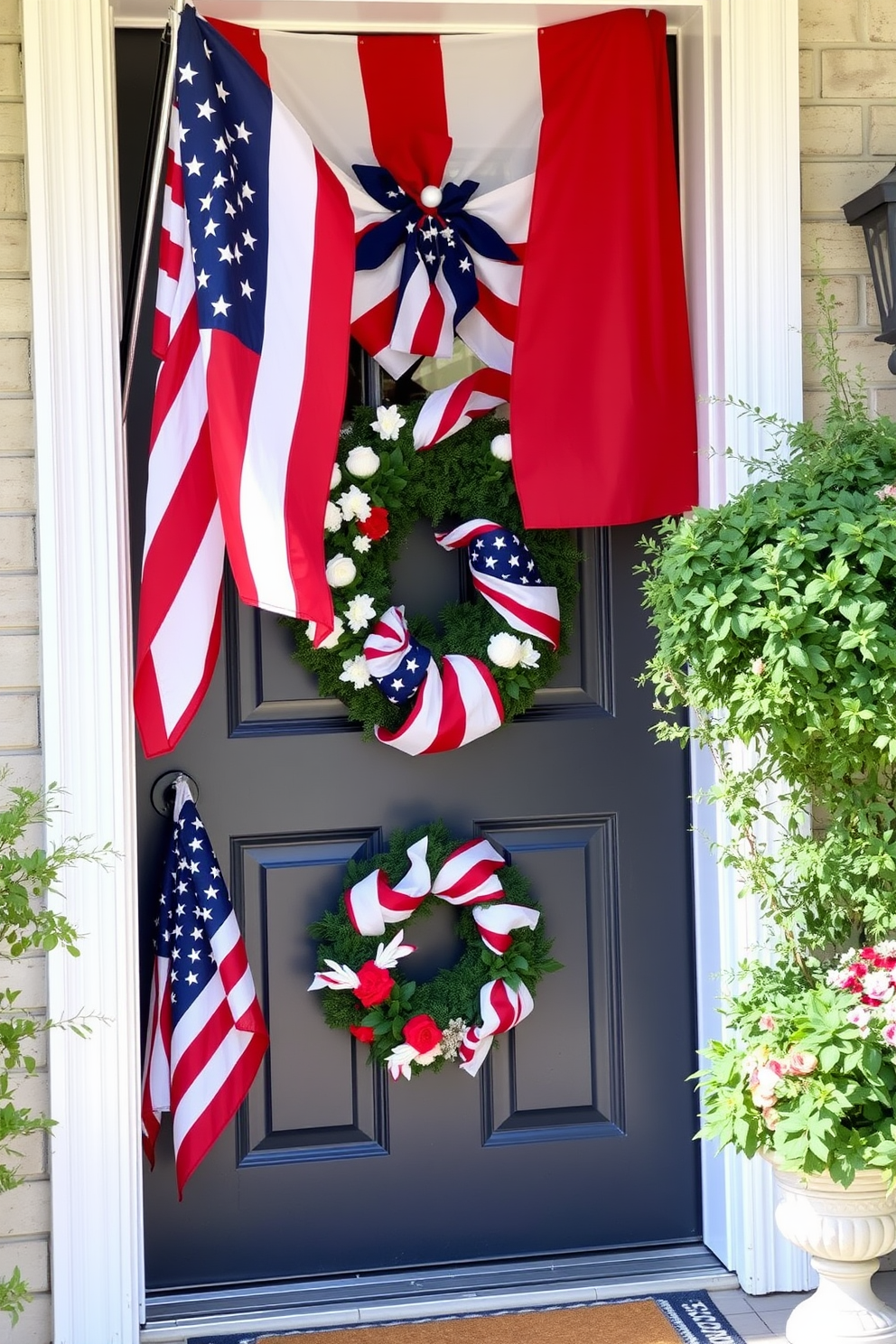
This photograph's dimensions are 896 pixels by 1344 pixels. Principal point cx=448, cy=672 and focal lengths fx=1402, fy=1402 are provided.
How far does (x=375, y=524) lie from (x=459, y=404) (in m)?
0.28

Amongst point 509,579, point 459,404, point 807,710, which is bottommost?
point 807,710

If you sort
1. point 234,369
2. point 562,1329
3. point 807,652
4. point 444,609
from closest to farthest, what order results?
1. point 807,652
2. point 234,369
3. point 562,1329
4. point 444,609

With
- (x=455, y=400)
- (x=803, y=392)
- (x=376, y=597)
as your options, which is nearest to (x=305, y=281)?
(x=455, y=400)

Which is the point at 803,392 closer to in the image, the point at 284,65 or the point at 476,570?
the point at 476,570

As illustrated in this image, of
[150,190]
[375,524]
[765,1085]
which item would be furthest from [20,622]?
[765,1085]

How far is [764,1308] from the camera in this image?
2.56 m

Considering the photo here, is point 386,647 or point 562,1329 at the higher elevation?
point 386,647

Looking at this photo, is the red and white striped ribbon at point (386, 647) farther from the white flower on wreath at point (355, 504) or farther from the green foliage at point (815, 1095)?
the green foliage at point (815, 1095)

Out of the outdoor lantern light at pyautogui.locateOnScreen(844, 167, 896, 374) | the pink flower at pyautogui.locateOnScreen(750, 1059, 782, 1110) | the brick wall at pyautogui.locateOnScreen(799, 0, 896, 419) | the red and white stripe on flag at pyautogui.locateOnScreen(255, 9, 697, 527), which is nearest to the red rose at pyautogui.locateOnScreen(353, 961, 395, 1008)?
the pink flower at pyautogui.locateOnScreen(750, 1059, 782, 1110)

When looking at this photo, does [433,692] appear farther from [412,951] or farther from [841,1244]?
[841,1244]

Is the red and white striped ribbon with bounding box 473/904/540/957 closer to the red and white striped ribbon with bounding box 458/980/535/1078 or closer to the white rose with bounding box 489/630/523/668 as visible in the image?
the red and white striped ribbon with bounding box 458/980/535/1078

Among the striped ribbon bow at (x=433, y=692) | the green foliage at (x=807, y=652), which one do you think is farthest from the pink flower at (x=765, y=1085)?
→ the striped ribbon bow at (x=433, y=692)

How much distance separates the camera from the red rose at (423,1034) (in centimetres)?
263

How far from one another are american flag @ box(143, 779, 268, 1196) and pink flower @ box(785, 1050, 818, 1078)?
99cm
